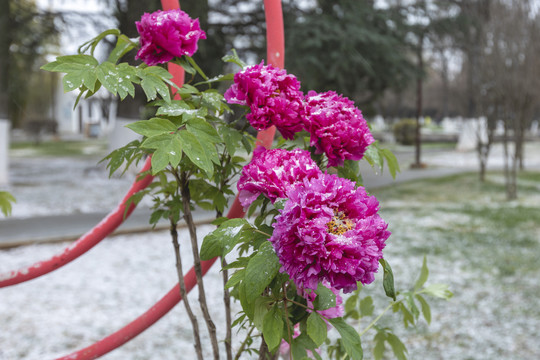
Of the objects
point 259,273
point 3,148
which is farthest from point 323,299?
point 3,148

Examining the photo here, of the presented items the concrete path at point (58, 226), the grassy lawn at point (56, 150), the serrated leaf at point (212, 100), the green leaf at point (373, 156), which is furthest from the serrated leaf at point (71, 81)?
the grassy lawn at point (56, 150)

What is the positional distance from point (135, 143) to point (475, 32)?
12.4 m

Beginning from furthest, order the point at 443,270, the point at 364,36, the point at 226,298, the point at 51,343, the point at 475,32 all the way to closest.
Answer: the point at 475,32
the point at 364,36
the point at 443,270
the point at 51,343
the point at 226,298

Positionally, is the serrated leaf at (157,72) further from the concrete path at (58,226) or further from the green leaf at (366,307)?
the concrete path at (58,226)

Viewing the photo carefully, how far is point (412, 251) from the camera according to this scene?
6125 mm

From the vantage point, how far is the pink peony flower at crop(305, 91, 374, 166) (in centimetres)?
115

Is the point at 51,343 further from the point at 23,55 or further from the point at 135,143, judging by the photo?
the point at 23,55

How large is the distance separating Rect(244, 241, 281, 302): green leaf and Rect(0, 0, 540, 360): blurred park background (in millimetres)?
1038

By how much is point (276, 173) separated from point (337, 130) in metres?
0.18

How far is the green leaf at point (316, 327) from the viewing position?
1083 millimetres

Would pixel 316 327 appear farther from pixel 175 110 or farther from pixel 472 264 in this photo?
pixel 472 264

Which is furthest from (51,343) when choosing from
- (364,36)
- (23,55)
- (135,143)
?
(23,55)

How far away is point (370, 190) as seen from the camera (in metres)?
10.8

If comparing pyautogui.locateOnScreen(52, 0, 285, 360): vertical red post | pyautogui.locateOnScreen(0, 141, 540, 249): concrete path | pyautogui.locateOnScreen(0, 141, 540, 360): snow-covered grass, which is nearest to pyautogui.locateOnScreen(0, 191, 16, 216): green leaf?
pyautogui.locateOnScreen(52, 0, 285, 360): vertical red post
